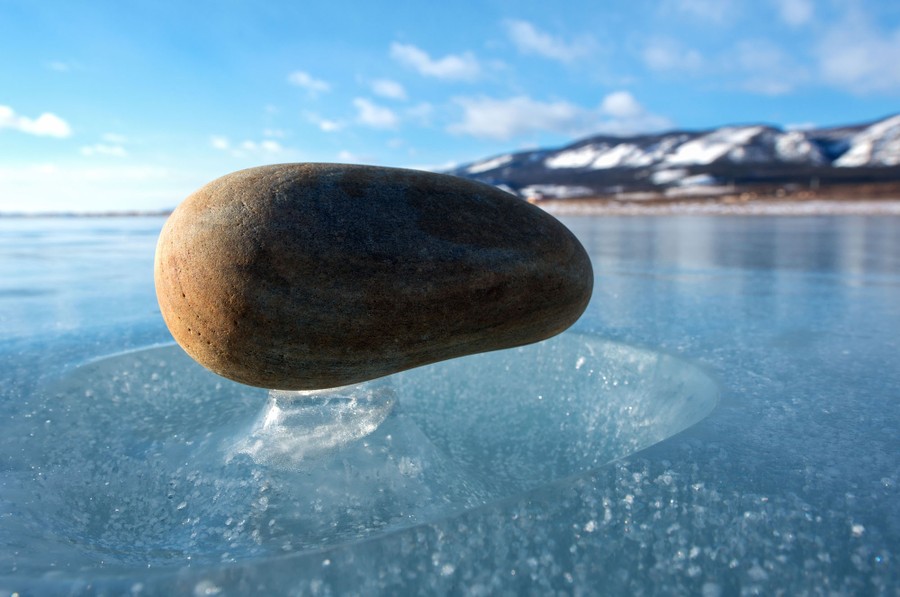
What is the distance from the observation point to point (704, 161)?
107750mm

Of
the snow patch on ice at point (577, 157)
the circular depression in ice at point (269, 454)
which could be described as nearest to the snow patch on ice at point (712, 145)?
the snow patch on ice at point (577, 157)

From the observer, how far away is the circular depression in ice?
1.59m

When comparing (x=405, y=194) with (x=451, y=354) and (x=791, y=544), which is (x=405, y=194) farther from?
(x=791, y=544)

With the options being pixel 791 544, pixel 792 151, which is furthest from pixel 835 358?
pixel 792 151

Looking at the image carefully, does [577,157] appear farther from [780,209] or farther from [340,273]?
[340,273]

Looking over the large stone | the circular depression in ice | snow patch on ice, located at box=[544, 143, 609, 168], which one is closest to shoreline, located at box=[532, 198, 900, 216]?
the circular depression in ice

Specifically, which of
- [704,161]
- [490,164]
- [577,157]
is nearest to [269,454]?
[704,161]

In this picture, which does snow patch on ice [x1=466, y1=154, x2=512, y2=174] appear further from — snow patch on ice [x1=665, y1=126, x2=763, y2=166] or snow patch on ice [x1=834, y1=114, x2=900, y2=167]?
snow patch on ice [x1=834, y1=114, x2=900, y2=167]

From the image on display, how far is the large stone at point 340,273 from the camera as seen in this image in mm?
1909

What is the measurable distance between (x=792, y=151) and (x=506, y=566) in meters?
120

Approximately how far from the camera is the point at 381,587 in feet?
3.97

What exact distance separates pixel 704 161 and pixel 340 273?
119 metres

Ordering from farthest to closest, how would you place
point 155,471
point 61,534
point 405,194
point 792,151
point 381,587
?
point 792,151 → point 405,194 → point 155,471 → point 61,534 → point 381,587

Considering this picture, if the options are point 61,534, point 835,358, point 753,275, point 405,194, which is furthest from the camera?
point 753,275
